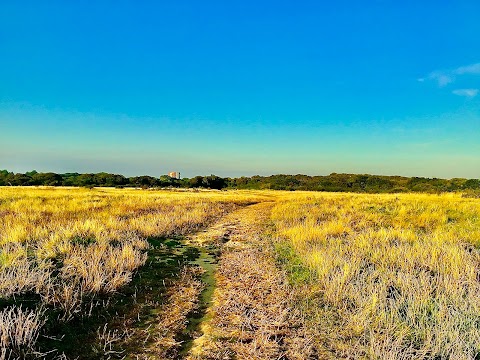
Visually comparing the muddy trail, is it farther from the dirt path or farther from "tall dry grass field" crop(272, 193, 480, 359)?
"tall dry grass field" crop(272, 193, 480, 359)

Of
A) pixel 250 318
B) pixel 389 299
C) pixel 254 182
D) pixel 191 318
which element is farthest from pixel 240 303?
pixel 254 182

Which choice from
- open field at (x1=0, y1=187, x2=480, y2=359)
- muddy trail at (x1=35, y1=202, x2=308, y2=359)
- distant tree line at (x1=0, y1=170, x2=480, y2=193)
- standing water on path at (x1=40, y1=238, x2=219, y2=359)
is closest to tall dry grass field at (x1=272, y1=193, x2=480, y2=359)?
open field at (x1=0, y1=187, x2=480, y2=359)

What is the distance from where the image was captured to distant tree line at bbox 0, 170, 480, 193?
74000 millimetres

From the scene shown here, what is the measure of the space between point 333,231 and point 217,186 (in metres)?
76.6

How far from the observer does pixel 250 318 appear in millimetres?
5340

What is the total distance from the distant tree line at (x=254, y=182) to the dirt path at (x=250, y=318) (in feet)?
224

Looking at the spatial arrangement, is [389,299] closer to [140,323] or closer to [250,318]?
[250,318]

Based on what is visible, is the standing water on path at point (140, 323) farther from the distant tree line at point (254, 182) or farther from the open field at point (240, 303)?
the distant tree line at point (254, 182)

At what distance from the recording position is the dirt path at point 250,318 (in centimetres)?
439

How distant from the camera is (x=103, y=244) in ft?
31.4

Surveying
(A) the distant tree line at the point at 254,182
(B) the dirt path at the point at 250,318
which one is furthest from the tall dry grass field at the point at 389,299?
(A) the distant tree line at the point at 254,182

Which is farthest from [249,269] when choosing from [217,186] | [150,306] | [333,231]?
[217,186]

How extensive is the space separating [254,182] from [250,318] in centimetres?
9290

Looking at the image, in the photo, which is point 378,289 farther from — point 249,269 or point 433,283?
point 249,269
